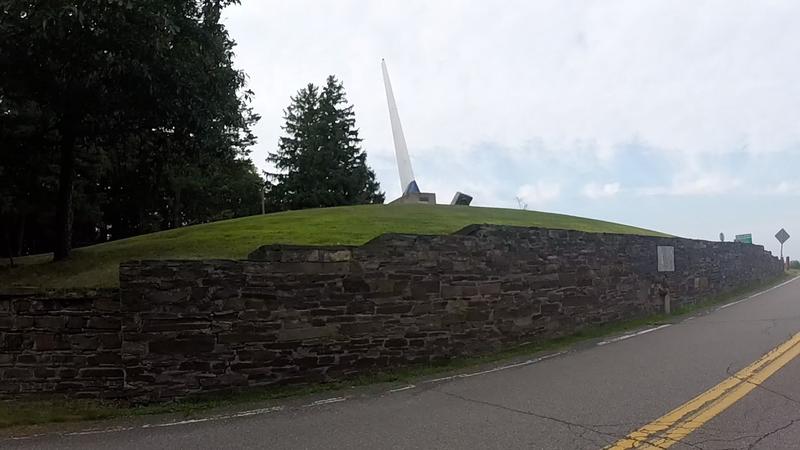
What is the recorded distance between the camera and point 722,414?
6395 millimetres

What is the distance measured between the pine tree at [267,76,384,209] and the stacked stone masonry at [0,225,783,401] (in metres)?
49.6

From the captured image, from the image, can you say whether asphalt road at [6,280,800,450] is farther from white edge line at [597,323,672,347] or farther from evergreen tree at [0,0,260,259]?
evergreen tree at [0,0,260,259]

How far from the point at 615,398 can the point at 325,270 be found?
13.7 feet

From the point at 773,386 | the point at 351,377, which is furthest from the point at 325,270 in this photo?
the point at 773,386

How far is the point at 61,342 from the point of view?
25.7 ft

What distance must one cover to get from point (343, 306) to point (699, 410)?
4743 millimetres

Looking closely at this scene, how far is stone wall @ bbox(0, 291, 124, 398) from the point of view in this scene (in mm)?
7758

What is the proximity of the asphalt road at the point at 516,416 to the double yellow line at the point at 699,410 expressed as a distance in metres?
0.06

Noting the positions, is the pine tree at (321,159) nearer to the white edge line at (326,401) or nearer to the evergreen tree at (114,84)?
the evergreen tree at (114,84)

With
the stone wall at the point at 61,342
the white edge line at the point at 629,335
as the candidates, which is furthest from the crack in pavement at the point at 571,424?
the white edge line at the point at 629,335

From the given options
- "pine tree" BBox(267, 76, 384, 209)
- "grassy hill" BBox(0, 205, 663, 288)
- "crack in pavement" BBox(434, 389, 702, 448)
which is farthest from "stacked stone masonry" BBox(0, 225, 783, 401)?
"pine tree" BBox(267, 76, 384, 209)

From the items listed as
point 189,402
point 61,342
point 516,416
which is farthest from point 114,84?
point 516,416

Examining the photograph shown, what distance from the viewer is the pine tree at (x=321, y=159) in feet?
204

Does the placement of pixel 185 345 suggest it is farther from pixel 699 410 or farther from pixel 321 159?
pixel 321 159
